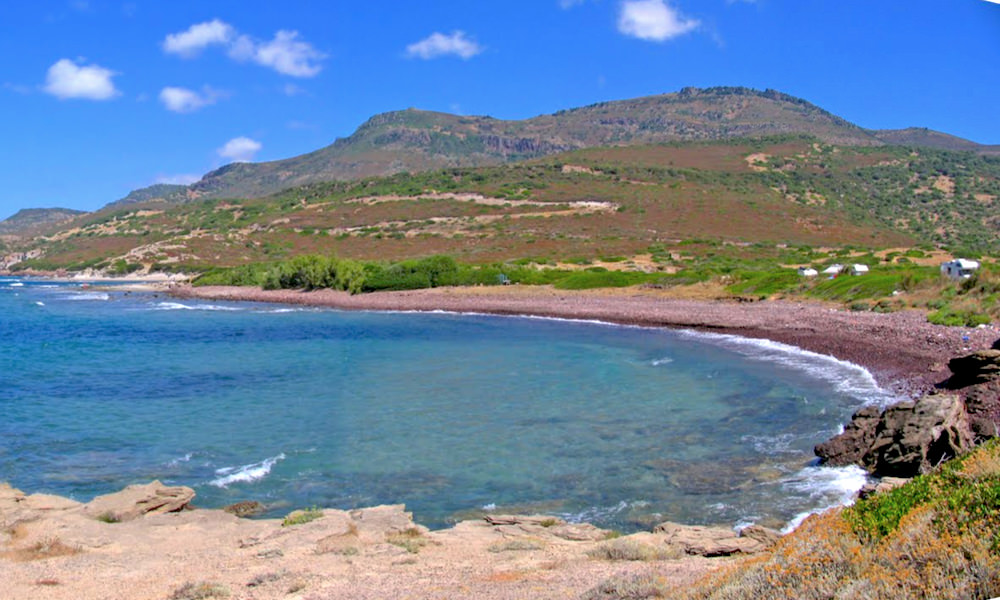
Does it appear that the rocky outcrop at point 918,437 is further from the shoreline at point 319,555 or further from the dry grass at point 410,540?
the dry grass at point 410,540

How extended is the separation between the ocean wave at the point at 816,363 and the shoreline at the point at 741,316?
38 cm

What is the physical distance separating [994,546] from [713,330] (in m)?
29.4

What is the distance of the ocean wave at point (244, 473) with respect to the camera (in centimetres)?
1260

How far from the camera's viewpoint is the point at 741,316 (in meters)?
34.8

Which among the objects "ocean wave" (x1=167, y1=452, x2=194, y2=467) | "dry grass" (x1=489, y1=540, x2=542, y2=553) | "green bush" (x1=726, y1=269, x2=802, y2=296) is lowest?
"ocean wave" (x1=167, y1=452, x2=194, y2=467)

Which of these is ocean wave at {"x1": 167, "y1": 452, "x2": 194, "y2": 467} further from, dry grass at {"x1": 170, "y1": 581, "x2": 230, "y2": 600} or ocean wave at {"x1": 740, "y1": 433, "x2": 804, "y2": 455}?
ocean wave at {"x1": 740, "y1": 433, "x2": 804, "y2": 455}

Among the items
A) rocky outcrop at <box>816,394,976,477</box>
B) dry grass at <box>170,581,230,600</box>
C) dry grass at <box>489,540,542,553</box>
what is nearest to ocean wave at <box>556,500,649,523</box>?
dry grass at <box>489,540,542,553</box>

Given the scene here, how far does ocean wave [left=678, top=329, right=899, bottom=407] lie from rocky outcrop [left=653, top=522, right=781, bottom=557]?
9.50 metres

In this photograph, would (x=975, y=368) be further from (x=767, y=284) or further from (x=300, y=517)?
(x=767, y=284)

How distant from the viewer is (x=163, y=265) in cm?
9281

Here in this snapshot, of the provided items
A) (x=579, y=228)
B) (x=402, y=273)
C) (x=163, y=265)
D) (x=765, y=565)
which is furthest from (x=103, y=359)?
(x=163, y=265)

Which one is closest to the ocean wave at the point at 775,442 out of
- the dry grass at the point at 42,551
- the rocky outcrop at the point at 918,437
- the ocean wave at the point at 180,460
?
the rocky outcrop at the point at 918,437

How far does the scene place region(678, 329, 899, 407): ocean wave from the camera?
60.4 ft

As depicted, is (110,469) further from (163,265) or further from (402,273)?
(163,265)
